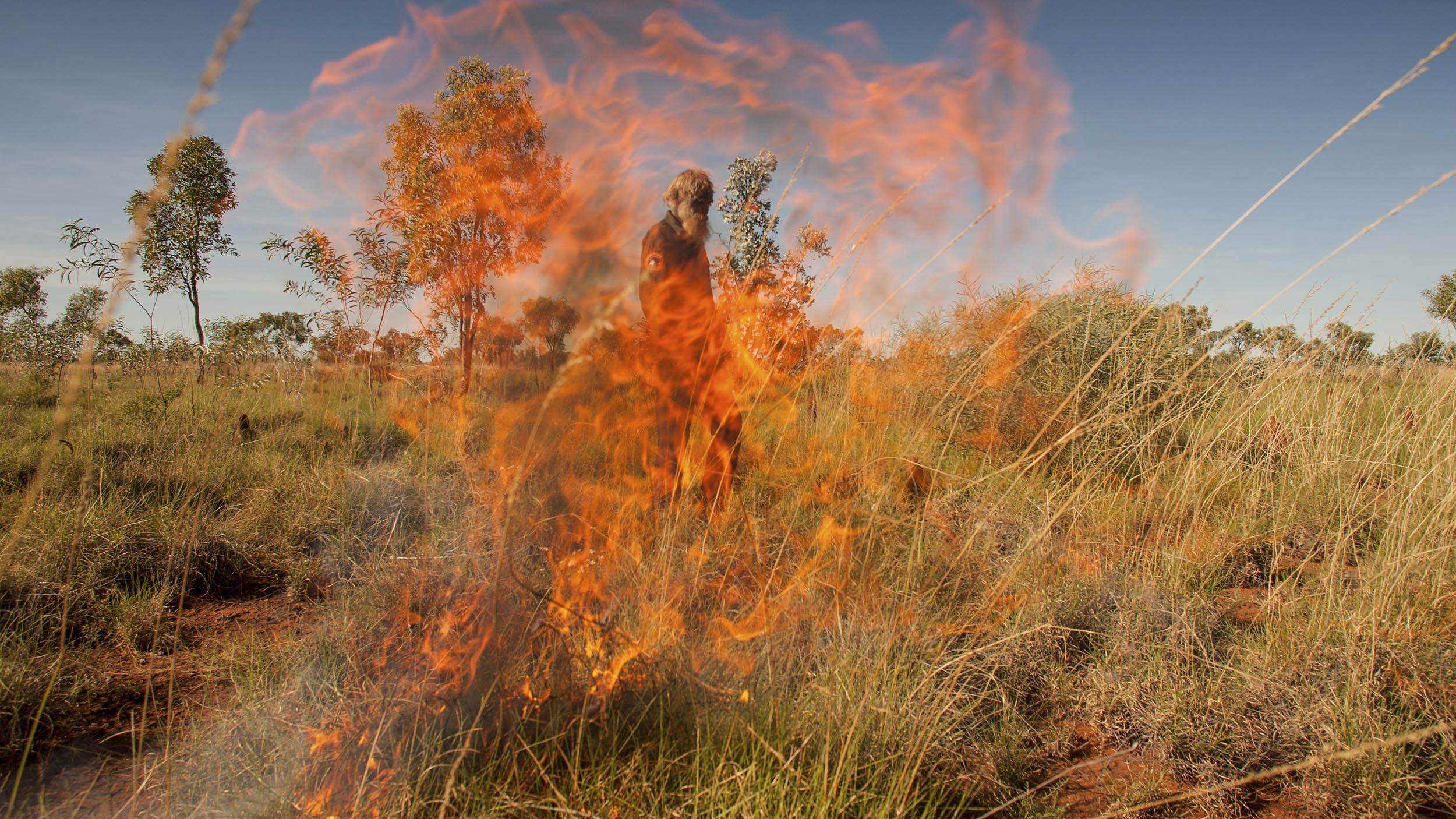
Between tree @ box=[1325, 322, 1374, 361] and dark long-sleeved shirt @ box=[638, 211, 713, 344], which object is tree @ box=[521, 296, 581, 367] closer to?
dark long-sleeved shirt @ box=[638, 211, 713, 344]

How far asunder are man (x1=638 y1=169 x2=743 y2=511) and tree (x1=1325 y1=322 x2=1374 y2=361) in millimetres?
3271

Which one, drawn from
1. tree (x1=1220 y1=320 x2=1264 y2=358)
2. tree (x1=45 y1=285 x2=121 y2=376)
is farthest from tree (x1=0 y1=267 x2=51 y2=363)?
tree (x1=1220 y1=320 x2=1264 y2=358)

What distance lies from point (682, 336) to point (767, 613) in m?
1.95

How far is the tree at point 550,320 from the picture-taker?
2.37 meters

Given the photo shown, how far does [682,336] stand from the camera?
12.5 ft

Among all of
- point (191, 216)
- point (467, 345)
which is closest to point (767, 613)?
point (467, 345)

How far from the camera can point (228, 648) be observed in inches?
90.9

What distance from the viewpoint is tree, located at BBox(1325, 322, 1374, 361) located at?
11.5ft

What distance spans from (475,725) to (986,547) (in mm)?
2089

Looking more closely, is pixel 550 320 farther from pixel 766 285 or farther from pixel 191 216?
pixel 191 216

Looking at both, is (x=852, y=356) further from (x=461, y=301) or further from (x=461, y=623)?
(x=461, y=623)

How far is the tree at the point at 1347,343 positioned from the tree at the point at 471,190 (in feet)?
13.5

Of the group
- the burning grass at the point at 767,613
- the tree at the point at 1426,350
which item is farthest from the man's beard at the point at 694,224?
the tree at the point at 1426,350

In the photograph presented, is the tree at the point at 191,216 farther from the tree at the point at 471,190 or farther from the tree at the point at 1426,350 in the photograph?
the tree at the point at 1426,350
